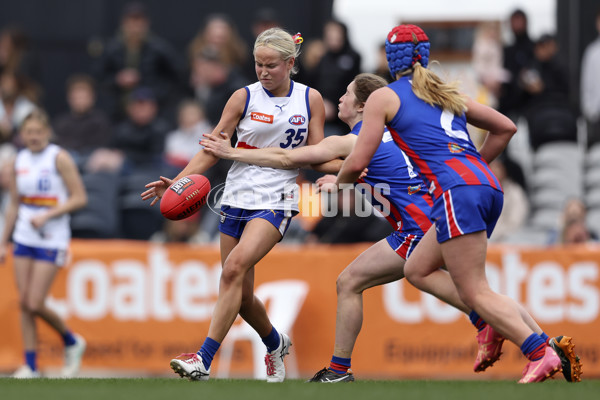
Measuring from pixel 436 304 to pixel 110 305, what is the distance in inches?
133

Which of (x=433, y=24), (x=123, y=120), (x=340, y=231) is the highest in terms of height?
(x=433, y=24)

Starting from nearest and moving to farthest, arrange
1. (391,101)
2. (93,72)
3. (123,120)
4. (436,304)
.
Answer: (391,101) < (436,304) < (123,120) < (93,72)

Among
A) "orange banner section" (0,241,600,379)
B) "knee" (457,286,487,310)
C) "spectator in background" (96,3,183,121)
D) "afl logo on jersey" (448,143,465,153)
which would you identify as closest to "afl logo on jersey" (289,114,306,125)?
"afl logo on jersey" (448,143,465,153)

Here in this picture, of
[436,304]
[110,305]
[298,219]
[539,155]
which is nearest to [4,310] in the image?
[110,305]

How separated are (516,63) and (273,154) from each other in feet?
25.2

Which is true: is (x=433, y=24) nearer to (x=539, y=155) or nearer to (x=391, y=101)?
(x=539, y=155)

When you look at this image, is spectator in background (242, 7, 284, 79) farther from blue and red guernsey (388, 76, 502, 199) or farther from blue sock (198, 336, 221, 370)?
blue and red guernsey (388, 76, 502, 199)

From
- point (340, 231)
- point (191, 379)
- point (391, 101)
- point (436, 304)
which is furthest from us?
point (340, 231)

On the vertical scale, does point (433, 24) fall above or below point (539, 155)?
above

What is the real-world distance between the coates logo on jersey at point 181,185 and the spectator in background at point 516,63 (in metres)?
7.48

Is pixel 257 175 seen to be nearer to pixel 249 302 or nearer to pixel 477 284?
pixel 249 302

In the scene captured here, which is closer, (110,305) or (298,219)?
(110,305)

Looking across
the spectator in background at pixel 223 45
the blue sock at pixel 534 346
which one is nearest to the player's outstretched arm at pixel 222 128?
the blue sock at pixel 534 346

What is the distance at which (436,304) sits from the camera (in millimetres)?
10688
